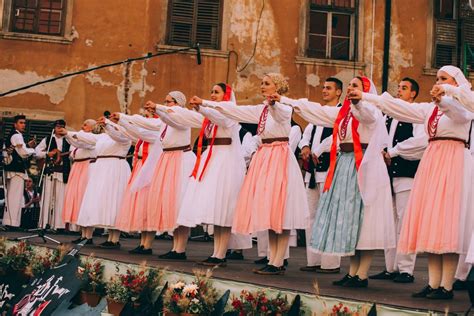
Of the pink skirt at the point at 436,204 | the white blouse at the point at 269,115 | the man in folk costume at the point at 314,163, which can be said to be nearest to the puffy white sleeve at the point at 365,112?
the pink skirt at the point at 436,204

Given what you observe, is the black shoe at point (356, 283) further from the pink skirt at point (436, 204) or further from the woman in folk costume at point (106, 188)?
the woman in folk costume at point (106, 188)

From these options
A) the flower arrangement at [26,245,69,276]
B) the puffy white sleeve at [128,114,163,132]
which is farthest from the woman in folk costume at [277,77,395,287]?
the puffy white sleeve at [128,114,163,132]

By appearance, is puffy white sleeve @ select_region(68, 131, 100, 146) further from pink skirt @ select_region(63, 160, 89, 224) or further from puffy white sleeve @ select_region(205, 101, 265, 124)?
puffy white sleeve @ select_region(205, 101, 265, 124)

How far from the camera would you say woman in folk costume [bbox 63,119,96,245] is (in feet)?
36.4

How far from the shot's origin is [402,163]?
7746 millimetres

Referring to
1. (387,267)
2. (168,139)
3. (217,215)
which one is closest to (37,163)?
(168,139)

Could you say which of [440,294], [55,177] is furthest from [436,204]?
[55,177]

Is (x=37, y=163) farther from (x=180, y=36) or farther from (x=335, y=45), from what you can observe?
(x=335, y=45)

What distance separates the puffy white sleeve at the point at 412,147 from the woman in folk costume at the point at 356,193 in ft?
2.40

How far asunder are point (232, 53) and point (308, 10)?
1.93 meters

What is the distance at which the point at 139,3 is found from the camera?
16.4 metres

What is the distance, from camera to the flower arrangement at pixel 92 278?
7.17 meters

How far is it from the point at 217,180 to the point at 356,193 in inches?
72.8

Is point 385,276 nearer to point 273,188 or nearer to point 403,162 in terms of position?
point 403,162
